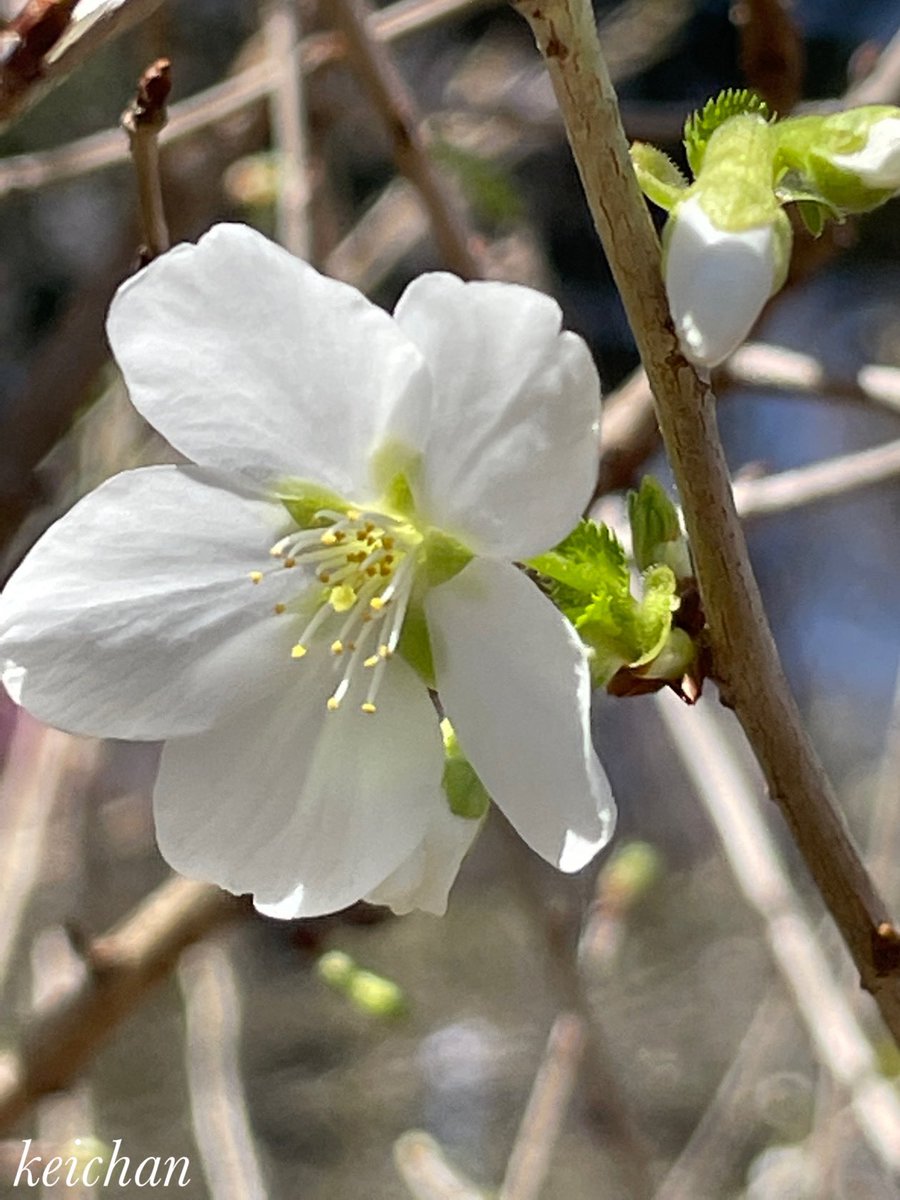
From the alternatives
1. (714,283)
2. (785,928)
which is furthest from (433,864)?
(785,928)

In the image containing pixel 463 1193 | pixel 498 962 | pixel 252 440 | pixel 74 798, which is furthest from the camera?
pixel 498 962

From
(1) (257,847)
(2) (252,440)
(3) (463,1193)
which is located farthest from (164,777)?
(3) (463,1193)

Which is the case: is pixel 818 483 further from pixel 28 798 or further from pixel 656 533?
pixel 28 798

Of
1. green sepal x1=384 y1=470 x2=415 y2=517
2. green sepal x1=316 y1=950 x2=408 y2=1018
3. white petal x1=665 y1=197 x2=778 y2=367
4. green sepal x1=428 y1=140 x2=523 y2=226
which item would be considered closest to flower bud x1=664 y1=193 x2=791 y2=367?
white petal x1=665 y1=197 x2=778 y2=367

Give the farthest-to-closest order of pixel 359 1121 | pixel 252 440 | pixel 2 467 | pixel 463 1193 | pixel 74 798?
1. pixel 359 1121
2. pixel 74 798
3. pixel 2 467
4. pixel 463 1193
5. pixel 252 440

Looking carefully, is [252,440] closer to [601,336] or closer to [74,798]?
[74,798]

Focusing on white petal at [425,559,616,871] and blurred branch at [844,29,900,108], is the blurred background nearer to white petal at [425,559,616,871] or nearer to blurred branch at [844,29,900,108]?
blurred branch at [844,29,900,108]
